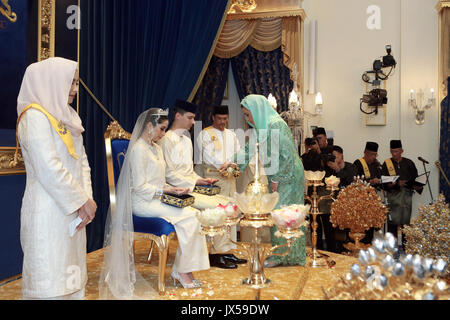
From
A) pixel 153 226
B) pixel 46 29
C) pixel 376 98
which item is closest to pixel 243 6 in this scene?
pixel 376 98

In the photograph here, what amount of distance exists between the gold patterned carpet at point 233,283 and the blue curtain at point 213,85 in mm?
3032

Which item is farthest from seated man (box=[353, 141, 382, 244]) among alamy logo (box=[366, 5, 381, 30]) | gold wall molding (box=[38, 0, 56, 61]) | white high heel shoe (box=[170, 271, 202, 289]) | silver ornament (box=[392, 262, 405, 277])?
silver ornament (box=[392, 262, 405, 277])

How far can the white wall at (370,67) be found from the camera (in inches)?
244

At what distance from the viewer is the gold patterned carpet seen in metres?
3.29

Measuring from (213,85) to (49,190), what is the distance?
4717 mm

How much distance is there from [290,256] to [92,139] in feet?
8.17

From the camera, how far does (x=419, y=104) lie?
6.20 meters

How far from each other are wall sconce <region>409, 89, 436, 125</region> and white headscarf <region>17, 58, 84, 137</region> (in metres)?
5.10

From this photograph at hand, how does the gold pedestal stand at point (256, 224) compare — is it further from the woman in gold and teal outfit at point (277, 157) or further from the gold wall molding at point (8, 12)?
the gold wall molding at point (8, 12)

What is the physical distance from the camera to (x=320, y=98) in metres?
6.22

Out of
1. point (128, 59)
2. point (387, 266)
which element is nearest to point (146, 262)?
point (128, 59)

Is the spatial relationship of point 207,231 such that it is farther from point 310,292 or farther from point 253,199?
point 310,292

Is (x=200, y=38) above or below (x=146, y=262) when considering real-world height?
above

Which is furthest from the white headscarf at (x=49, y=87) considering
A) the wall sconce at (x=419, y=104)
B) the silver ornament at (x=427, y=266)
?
the wall sconce at (x=419, y=104)
